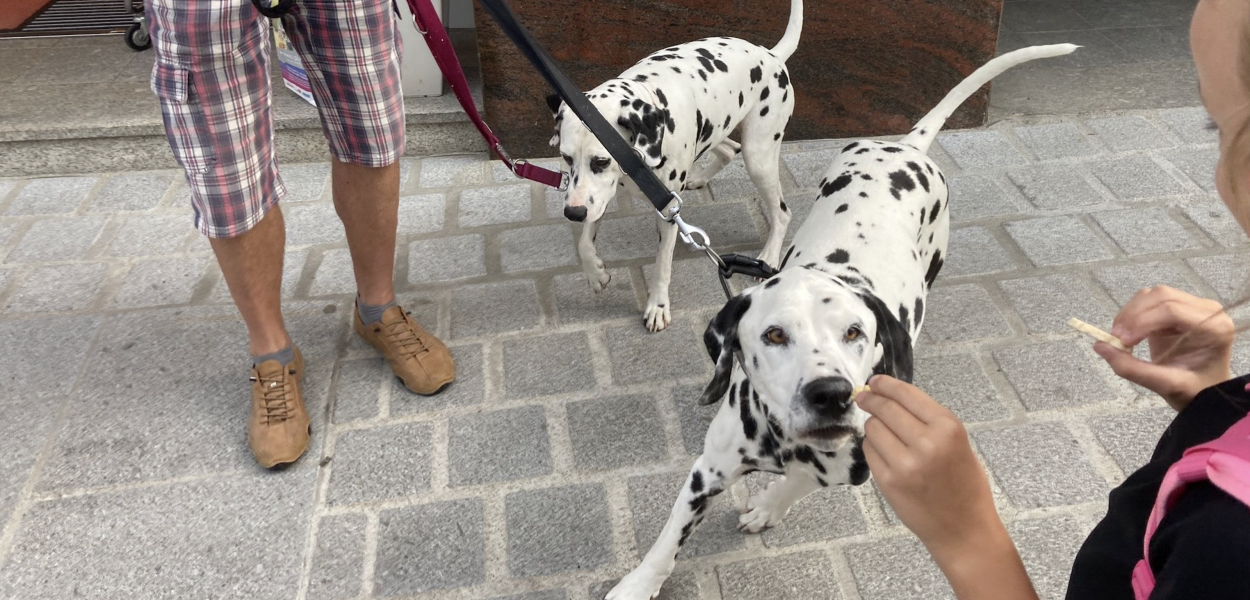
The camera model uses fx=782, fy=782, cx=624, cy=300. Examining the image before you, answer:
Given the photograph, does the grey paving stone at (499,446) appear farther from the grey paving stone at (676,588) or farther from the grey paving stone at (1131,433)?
the grey paving stone at (1131,433)

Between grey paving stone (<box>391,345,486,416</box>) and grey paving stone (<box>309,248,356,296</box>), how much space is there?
2.48ft

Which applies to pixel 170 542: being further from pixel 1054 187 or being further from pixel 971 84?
pixel 1054 187

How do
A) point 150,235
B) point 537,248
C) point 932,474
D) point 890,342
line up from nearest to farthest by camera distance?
point 932,474 → point 890,342 → point 537,248 → point 150,235

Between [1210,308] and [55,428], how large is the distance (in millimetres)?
3484

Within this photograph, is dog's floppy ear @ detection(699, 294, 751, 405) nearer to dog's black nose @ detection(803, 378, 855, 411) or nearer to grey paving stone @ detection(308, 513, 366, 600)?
dog's black nose @ detection(803, 378, 855, 411)

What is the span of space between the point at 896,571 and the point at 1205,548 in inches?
61.1

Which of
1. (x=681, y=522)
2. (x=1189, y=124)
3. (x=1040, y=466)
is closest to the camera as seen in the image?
(x=681, y=522)

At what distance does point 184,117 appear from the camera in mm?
2275

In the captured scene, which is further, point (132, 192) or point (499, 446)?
point (132, 192)

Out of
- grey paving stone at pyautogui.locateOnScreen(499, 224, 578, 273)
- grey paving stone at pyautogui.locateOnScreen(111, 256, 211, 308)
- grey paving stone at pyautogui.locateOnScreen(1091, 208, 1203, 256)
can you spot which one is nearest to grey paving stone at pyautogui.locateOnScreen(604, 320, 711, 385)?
grey paving stone at pyautogui.locateOnScreen(499, 224, 578, 273)

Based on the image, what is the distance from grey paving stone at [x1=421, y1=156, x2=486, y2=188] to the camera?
448cm

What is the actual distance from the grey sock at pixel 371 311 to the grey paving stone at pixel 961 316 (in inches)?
85.6

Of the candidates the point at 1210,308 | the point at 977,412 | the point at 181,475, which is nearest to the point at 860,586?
the point at 977,412

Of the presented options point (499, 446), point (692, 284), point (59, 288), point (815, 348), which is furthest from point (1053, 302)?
point (59, 288)
